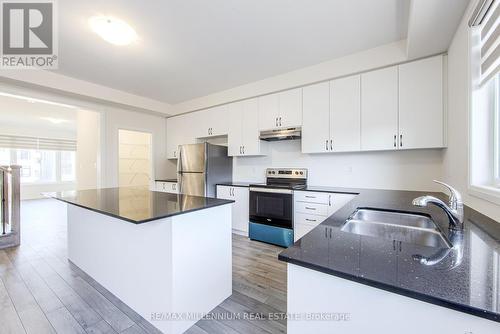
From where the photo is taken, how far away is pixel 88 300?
185 cm

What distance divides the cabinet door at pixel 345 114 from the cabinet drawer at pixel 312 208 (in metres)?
0.80

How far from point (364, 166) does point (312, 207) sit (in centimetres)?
94

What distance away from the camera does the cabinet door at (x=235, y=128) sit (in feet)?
12.6

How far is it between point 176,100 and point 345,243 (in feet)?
14.9

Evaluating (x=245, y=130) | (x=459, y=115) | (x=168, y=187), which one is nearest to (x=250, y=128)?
(x=245, y=130)

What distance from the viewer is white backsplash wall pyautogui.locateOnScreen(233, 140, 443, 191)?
102 inches

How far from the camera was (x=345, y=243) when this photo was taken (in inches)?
34.1

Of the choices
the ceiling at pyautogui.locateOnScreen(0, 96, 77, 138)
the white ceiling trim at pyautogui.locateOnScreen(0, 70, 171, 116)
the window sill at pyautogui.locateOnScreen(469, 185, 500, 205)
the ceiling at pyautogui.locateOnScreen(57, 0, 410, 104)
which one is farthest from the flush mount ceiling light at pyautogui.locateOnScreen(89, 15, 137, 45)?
the ceiling at pyautogui.locateOnScreen(0, 96, 77, 138)

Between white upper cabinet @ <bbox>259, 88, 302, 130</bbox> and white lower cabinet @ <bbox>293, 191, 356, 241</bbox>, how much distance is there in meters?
1.10

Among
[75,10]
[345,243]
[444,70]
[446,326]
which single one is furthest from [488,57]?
[75,10]

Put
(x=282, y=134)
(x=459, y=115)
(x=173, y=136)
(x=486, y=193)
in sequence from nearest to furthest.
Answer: (x=486, y=193) < (x=459, y=115) < (x=282, y=134) < (x=173, y=136)

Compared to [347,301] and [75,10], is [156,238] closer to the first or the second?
[347,301]

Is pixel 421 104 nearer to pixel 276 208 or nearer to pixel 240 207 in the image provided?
pixel 276 208

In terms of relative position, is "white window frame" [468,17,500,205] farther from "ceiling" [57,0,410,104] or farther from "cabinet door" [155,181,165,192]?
"cabinet door" [155,181,165,192]
